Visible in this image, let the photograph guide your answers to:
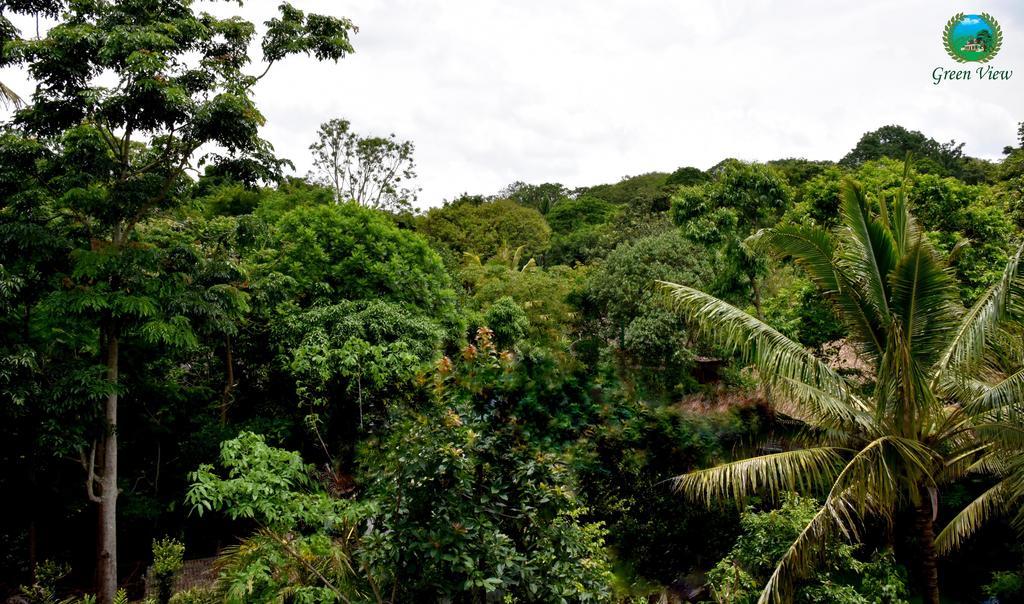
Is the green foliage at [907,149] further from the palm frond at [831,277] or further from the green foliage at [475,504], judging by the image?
the green foliage at [475,504]

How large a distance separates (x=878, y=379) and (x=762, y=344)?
1.03m

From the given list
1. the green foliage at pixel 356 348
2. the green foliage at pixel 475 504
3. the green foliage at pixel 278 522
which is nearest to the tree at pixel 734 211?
the green foliage at pixel 356 348

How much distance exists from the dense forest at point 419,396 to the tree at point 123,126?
0.04 meters

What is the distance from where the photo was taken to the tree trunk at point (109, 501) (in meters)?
7.65

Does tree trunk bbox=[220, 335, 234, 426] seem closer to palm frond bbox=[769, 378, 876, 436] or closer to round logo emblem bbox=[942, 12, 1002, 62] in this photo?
palm frond bbox=[769, 378, 876, 436]

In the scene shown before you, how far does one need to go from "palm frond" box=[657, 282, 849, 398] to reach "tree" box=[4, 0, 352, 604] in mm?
5953

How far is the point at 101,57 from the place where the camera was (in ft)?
21.6

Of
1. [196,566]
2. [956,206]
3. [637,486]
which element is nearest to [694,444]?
[637,486]

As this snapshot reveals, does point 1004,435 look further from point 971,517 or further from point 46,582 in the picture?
point 46,582

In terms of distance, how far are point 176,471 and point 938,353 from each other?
1128 cm

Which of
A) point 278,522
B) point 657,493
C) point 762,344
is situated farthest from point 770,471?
point 278,522

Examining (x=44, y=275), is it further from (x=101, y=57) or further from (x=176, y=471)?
(x=176, y=471)

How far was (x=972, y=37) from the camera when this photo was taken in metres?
8.64

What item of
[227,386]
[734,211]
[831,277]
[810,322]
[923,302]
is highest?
[734,211]
